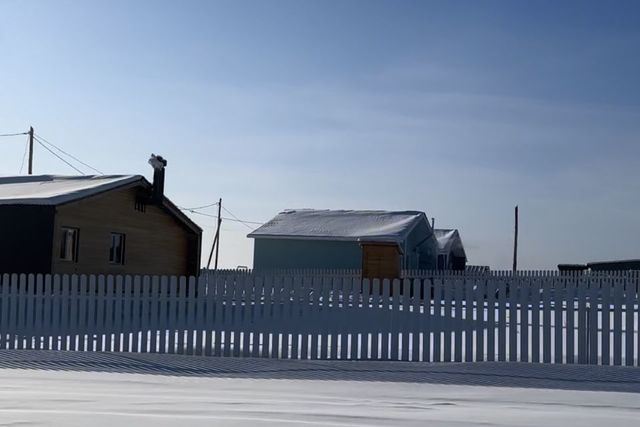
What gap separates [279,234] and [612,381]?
36.6m

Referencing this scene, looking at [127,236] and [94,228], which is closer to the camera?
[94,228]

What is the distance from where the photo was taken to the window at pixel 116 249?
26.0 metres

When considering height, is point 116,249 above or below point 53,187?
below

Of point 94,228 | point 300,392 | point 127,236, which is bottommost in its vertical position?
point 300,392

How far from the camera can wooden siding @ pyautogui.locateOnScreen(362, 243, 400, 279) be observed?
33000 mm

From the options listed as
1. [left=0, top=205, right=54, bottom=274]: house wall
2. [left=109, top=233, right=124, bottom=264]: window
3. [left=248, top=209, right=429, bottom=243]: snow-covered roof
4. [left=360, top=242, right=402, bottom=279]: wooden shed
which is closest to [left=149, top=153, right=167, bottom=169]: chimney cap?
[left=109, top=233, right=124, bottom=264]: window

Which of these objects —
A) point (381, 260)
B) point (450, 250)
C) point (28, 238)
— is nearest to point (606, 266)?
point (450, 250)

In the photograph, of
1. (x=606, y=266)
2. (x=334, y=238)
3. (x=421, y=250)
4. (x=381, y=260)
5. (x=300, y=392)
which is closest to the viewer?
(x=300, y=392)

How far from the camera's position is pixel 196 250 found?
3092 centimetres

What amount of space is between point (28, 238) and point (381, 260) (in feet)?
48.5

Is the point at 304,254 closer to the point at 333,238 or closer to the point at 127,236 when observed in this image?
the point at 333,238

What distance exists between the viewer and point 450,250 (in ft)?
187

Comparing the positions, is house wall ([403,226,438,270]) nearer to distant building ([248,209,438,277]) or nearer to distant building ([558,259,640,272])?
distant building ([248,209,438,277])

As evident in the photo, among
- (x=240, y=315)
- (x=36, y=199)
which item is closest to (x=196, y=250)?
(x=36, y=199)
